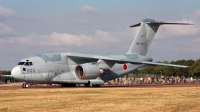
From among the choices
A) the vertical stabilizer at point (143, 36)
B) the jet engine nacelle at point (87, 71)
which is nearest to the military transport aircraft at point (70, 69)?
the jet engine nacelle at point (87, 71)

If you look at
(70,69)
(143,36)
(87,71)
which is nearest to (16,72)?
(70,69)

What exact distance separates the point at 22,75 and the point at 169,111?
65.9 feet

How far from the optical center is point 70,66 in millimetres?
34188

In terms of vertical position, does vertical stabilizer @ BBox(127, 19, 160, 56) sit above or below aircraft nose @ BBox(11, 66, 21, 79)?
above

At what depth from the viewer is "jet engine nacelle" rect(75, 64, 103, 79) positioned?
107 feet

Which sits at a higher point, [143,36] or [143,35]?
[143,35]

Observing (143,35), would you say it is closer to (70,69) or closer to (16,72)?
(70,69)

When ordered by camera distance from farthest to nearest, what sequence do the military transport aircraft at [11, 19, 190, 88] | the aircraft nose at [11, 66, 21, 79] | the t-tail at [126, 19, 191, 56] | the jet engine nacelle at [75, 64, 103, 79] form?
the t-tail at [126, 19, 191, 56] < the jet engine nacelle at [75, 64, 103, 79] < the military transport aircraft at [11, 19, 190, 88] < the aircraft nose at [11, 66, 21, 79]

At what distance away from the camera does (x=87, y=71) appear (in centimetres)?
3262

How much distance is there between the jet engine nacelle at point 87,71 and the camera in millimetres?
32697

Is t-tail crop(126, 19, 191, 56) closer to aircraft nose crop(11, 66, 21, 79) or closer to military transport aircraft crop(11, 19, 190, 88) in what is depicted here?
military transport aircraft crop(11, 19, 190, 88)

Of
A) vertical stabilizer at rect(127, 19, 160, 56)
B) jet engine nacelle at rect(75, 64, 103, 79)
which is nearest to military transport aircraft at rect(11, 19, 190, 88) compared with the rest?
jet engine nacelle at rect(75, 64, 103, 79)

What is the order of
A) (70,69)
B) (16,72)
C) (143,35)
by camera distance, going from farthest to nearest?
(143,35) → (70,69) → (16,72)

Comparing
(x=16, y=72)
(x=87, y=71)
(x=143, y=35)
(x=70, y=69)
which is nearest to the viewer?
(x=16, y=72)
